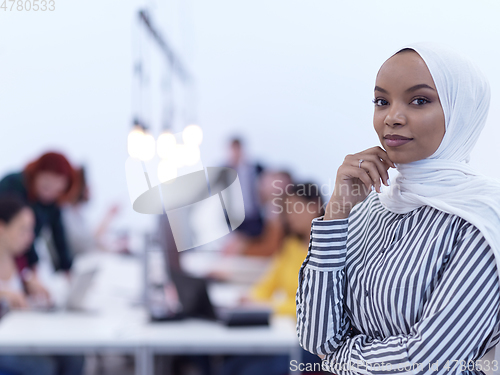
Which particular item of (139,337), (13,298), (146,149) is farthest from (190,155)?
(13,298)

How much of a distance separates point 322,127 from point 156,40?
112cm

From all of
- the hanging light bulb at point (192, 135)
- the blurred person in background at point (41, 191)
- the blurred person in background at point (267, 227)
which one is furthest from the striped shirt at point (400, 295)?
the blurred person in background at point (41, 191)

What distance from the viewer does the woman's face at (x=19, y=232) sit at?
7.37ft

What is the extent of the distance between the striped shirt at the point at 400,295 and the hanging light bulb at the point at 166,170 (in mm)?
1160

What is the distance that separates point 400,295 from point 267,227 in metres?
2.20

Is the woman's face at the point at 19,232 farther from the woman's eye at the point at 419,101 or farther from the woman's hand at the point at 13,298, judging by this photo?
the woman's eye at the point at 419,101

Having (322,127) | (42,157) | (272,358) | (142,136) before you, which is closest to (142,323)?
(272,358)

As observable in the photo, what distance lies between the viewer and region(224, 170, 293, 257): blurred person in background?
272cm

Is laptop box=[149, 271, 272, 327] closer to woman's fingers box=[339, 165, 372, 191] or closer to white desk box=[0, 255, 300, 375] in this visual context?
white desk box=[0, 255, 300, 375]

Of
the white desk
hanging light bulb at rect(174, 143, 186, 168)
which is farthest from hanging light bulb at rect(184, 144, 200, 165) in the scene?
the white desk

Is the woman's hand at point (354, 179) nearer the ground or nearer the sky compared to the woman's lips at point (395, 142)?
nearer the ground

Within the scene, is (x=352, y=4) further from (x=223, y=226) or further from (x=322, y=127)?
(x=223, y=226)

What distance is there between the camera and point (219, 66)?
2.67 m

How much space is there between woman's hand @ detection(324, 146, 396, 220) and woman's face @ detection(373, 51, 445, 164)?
3cm
